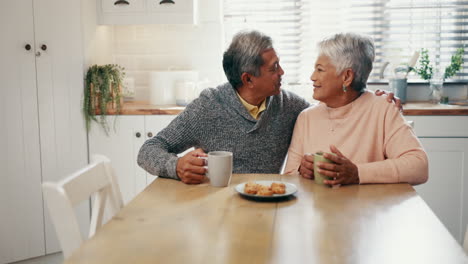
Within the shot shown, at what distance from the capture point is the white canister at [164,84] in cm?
370

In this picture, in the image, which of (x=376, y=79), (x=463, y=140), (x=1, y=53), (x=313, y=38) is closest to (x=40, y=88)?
(x=1, y=53)

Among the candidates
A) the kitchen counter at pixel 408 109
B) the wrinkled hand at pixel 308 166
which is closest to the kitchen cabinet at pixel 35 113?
the kitchen counter at pixel 408 109

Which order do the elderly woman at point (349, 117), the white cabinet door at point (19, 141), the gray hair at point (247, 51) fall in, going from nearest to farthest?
the elderly woman at point (349, 117) → the gray hair at point (247, 51) → the white cabinet door at point (19, 141)

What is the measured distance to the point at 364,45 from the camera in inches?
81.4

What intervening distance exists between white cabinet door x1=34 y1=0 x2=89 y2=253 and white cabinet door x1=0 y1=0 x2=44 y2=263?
45 mm

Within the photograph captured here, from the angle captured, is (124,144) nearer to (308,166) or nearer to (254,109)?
(254,109)

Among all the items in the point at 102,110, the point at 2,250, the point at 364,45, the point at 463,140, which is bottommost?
the point at 2,250

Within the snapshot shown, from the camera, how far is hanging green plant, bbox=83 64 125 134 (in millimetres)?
3375

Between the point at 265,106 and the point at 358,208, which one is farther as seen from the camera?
the point at 265,106

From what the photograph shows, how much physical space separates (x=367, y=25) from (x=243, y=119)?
2058 millimetres

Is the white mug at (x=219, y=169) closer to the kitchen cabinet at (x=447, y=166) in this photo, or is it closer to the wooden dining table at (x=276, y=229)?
the wooden dining table at (x=276, y=229)

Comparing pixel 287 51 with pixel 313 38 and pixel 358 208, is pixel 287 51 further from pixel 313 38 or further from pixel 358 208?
pixel 358 208

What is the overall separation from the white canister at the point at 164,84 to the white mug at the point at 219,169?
2011 mm

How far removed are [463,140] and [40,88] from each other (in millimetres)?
2563
